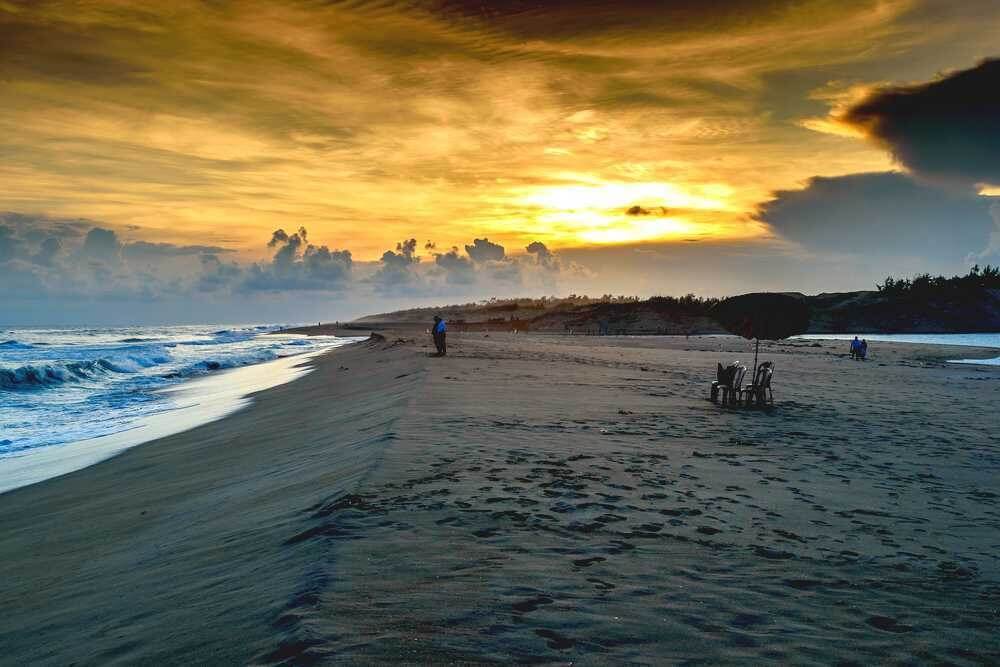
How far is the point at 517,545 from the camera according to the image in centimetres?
526

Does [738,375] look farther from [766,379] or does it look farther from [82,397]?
[82,397]

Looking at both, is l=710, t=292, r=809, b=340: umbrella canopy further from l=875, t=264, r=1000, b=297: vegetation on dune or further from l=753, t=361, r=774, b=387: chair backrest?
l=875, t=264, r=1000, b=297: vegetation on dune

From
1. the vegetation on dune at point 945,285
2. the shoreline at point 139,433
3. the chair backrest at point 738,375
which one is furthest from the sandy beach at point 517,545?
the vegetation on dune at point 945,285

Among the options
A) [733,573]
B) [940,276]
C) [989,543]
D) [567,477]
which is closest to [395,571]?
[733,573]

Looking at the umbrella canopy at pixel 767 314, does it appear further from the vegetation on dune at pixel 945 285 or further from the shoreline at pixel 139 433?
the vegetation on dune at pixel 945 285

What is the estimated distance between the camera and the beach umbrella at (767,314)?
685 inches

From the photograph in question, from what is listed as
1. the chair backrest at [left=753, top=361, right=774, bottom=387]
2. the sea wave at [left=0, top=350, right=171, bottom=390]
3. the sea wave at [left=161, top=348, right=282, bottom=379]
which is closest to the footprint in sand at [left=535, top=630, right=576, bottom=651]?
the chair backrest at [left=753, top=361, right=774, bottom=387]

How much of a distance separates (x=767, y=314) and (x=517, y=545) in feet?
47.6

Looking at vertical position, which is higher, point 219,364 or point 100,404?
point 219,364

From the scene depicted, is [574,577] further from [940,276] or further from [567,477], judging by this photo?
[940,276]

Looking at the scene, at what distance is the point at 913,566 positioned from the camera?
5355 millimetres

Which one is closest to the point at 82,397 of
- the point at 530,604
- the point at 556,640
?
the point at 530,604

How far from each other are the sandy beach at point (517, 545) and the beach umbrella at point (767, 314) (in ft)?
18.2

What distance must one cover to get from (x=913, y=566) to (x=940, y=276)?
3952 inches
